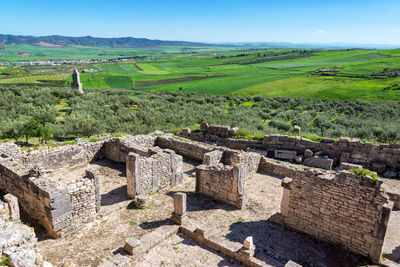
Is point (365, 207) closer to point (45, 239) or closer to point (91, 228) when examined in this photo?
point (91, 228)

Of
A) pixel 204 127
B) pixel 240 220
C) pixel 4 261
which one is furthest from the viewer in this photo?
pixel 204 127

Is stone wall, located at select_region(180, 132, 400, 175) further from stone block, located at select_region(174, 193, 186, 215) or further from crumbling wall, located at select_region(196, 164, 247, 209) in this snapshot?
stone block, located at select_region(174, 193, 186, 215)

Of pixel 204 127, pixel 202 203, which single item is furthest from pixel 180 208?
pixel 204 127

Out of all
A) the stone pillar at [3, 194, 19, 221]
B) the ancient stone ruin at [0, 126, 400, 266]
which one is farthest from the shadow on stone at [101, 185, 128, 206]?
the stone pillar at [3, 194, 19, 221]

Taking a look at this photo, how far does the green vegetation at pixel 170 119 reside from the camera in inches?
939

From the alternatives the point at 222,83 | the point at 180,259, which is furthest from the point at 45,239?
the point at 222,83

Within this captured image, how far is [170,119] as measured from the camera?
33.4 meters

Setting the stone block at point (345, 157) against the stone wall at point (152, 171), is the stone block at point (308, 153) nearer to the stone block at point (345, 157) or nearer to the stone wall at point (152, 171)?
the stone block at point (345, 157)

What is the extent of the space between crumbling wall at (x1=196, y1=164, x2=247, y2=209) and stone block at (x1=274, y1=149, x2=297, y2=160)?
6831 mm

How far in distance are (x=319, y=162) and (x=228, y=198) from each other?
25.4ft

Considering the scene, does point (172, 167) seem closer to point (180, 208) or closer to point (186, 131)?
point (180, 208)

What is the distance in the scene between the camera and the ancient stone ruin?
30.8 ft

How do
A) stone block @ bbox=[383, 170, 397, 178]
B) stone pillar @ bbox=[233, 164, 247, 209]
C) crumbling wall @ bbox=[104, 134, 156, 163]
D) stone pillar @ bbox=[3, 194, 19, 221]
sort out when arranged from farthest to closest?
1. crumbling wall @ bbox=[104, 134, 156, 163]
2. stone block @ bbox=[383, 170, 397, 178]
3. stone pillar @ bbox=[233, 164, 247, 209]
4. stone pillar @ bbox=[3, 194, 19, 221]

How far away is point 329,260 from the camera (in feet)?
30.8
